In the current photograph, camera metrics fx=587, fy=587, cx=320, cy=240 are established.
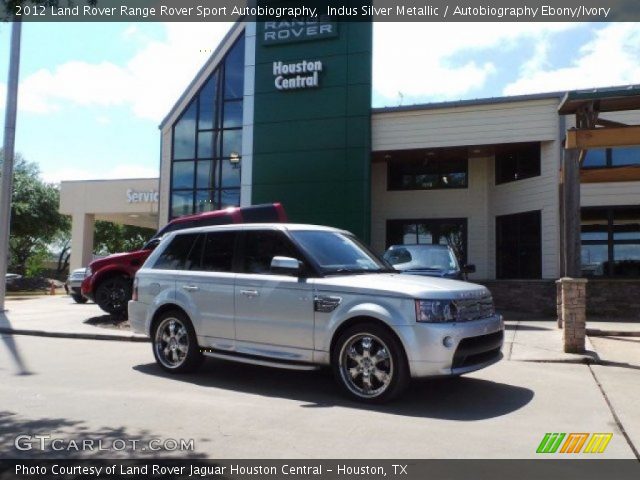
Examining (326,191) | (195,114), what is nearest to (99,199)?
(195,114)

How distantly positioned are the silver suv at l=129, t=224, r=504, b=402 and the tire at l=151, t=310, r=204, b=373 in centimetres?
1

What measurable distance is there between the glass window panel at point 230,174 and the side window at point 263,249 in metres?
13.5

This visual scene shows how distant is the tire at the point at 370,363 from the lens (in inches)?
224

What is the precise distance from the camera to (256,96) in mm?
20016

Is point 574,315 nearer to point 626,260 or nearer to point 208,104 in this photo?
point 626,260

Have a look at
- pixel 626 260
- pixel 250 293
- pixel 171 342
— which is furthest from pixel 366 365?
pixel 626 260

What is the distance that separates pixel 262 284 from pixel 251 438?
2.23 meters

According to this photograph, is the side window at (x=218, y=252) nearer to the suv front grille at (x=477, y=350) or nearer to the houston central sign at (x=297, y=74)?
the suv front grille at (x=477, y=350)

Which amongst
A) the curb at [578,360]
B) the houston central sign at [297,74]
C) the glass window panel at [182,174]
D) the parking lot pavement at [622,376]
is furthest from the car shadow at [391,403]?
the glass window panel at [182,174]

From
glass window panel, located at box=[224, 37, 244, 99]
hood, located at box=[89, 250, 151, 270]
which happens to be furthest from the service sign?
hood, located at box=[89, 250, 151, 270]

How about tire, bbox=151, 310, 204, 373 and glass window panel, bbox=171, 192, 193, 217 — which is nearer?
tire, bbox=151, 310, 204, 373

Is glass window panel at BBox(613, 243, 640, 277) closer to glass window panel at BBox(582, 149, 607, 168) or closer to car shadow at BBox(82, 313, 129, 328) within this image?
glass window panel at BBox(582, 149, 607, 168)

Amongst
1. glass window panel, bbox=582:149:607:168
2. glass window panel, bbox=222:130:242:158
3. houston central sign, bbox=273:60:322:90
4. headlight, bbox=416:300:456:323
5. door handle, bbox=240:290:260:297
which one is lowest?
headlight, bbox=416:300:456:323

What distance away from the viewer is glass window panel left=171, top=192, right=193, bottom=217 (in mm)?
21156
